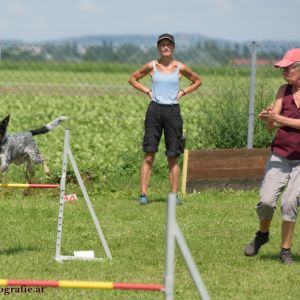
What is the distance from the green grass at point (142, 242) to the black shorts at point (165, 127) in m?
0.67

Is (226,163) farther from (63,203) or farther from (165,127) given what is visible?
(63,203)

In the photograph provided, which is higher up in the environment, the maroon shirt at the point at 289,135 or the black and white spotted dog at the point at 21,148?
the maroon shirt at the point at 289,135

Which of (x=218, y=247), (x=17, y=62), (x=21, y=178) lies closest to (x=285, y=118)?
(x=218, y=247)

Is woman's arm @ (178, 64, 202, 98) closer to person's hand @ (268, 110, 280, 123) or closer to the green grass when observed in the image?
the green grass

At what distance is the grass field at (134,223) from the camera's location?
24.6ft

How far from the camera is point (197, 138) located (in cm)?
1452

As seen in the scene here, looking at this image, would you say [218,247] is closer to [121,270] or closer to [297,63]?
[121,270]

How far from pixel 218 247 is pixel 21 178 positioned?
4331mm

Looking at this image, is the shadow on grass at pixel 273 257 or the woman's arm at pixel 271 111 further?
the shadow on grass at pixel 273 257

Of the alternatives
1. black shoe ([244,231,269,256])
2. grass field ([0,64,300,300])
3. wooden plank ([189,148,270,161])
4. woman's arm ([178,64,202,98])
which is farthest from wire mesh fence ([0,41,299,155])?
black shoe ([244,231,269,256])

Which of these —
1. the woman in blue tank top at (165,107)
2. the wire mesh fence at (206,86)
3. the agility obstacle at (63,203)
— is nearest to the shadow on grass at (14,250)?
the agility obstacle at (63,203)

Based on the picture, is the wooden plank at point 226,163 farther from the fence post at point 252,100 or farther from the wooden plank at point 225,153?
the fence post at point 252,100

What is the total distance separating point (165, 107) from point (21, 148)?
1.75m

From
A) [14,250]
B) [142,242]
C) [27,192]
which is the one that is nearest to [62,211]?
[14,250]
